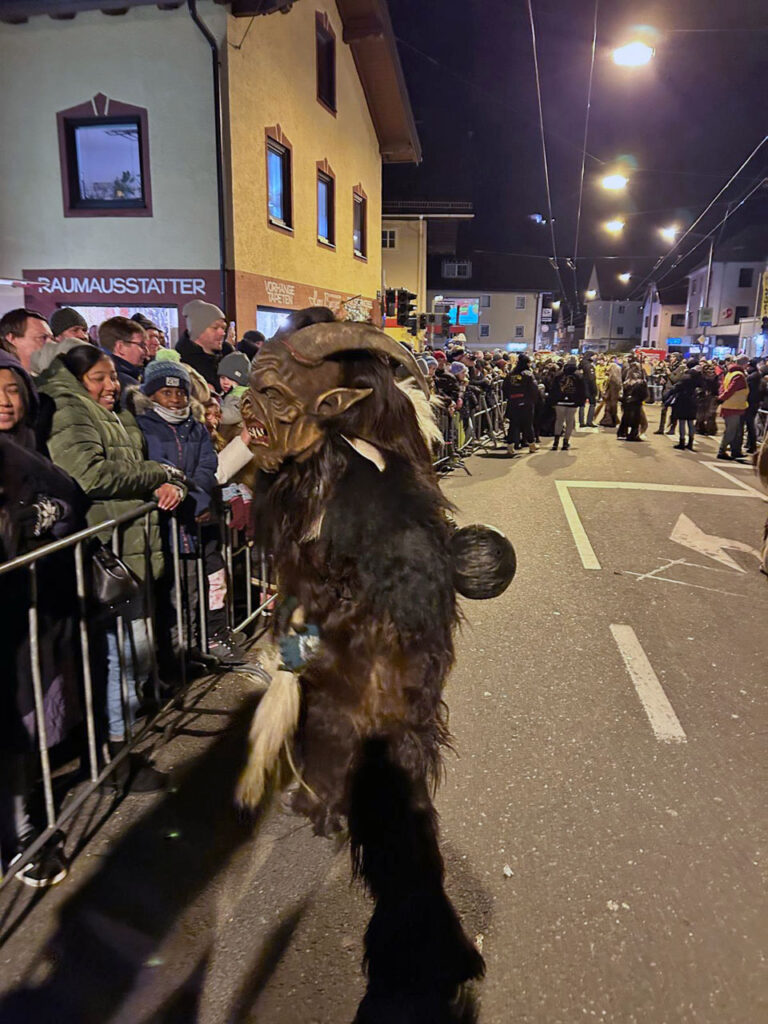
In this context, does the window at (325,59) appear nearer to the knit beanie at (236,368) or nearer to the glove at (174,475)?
the knit beanie at (236,368)

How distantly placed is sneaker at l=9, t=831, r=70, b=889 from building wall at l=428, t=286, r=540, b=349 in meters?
63.0

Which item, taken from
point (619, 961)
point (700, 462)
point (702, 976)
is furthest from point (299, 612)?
point (700, 462)

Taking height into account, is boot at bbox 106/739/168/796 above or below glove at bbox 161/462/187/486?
below

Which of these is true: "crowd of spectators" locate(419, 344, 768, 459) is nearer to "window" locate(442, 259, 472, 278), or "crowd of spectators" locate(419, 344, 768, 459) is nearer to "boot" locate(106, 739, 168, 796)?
"boot" locate(106, 739, 168, 796)

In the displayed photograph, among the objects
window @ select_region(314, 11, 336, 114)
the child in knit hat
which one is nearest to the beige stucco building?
window @ select_region(314, 11, 336, 114)

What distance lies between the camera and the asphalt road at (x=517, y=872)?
7.14 feet

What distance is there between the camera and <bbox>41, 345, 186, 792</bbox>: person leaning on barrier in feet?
10.9

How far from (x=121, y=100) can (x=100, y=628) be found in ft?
42.6

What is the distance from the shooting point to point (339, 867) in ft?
8.99

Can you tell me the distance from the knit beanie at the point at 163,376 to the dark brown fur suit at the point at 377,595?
196cm

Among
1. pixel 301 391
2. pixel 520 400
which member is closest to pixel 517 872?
pixel 301 391

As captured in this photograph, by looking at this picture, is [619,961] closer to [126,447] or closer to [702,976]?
[702,976]

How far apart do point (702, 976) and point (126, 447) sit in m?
3.48

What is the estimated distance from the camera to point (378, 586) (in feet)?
6.75
